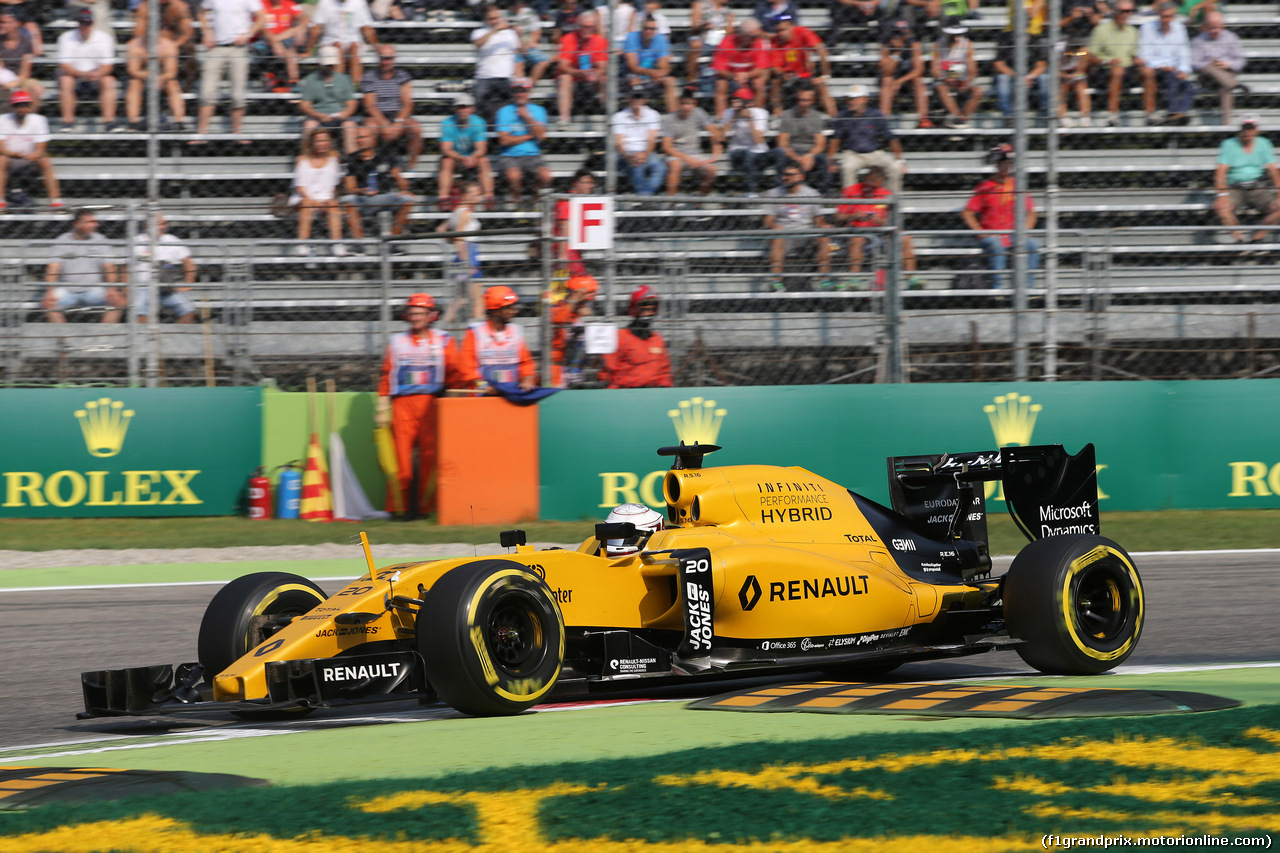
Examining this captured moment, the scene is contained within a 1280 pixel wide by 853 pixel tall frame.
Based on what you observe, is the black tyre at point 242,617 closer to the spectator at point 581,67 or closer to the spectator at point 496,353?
the spectator at point 496,353

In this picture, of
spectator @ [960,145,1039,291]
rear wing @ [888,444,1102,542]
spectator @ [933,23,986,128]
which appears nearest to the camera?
rear wing @ [888,444,1102,542]

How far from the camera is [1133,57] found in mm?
15930

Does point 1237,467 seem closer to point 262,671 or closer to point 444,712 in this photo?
point 444,712

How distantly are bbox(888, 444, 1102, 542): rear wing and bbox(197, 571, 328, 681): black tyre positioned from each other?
116 inches

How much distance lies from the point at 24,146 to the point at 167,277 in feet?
8.97

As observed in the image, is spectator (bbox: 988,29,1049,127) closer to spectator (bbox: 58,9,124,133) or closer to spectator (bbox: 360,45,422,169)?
spectator (bbox: 360,45,422,169)

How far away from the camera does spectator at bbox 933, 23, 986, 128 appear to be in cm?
1574

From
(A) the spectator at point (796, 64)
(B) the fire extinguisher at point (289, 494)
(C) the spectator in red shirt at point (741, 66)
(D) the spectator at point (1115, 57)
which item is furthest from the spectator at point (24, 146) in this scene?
(D) the spectator at point (1115, 57)

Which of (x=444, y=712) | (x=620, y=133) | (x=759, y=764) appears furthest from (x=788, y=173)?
(x=759, y=764)

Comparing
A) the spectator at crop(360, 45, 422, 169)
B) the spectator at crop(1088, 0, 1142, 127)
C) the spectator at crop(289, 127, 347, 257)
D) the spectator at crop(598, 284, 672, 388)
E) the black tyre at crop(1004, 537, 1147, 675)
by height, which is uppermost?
the spectator at crop(1088, 0, 1142, 127)

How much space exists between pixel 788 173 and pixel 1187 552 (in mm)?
5452

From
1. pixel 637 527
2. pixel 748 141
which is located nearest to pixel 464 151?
pixel 748 141

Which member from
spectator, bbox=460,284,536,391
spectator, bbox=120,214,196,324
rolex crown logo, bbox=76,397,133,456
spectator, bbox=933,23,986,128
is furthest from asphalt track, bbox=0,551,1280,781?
spectator, bbox=933,23,986,128

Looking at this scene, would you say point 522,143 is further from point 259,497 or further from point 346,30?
point 259,497
